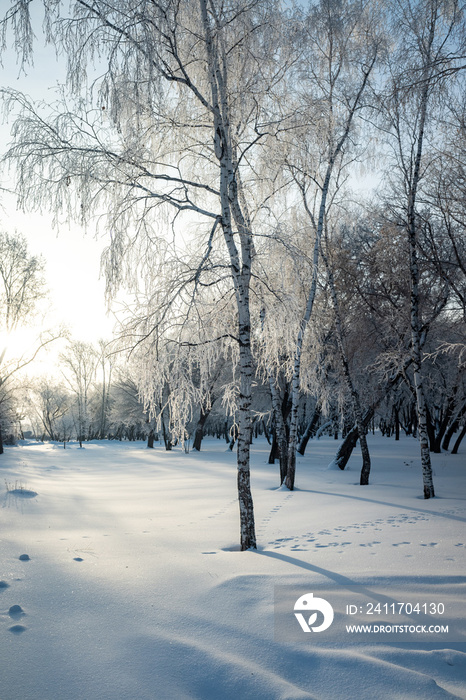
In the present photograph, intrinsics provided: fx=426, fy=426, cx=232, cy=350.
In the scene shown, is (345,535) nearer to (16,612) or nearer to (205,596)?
(205,596)

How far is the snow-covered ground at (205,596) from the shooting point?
2445mm

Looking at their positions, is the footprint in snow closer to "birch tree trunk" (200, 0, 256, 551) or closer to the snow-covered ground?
the snow-covered ground

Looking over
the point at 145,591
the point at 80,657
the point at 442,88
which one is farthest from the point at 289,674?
the point at 442,88

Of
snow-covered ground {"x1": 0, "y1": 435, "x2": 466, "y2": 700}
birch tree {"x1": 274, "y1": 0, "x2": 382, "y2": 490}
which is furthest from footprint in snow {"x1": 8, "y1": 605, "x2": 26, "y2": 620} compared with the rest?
birch tree {"x1": 274, "y1": 0, "x2": 382, "y2": 490}

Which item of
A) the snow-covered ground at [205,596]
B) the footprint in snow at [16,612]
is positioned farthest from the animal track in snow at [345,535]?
the footprint in snow at [16,612]

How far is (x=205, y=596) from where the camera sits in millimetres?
3635

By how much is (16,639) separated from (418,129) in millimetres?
10018

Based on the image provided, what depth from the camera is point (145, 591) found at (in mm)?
3766

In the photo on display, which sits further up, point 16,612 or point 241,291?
point 241,291

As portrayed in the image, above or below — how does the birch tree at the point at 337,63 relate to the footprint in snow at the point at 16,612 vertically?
above

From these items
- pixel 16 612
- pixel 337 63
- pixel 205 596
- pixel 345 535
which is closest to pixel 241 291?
pixel 205 596

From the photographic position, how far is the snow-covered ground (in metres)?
2.45

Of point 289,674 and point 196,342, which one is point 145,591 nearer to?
point 289,674

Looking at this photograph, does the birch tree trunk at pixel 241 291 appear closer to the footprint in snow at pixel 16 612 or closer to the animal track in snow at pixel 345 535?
the animal track in snow at pixel 345 535
